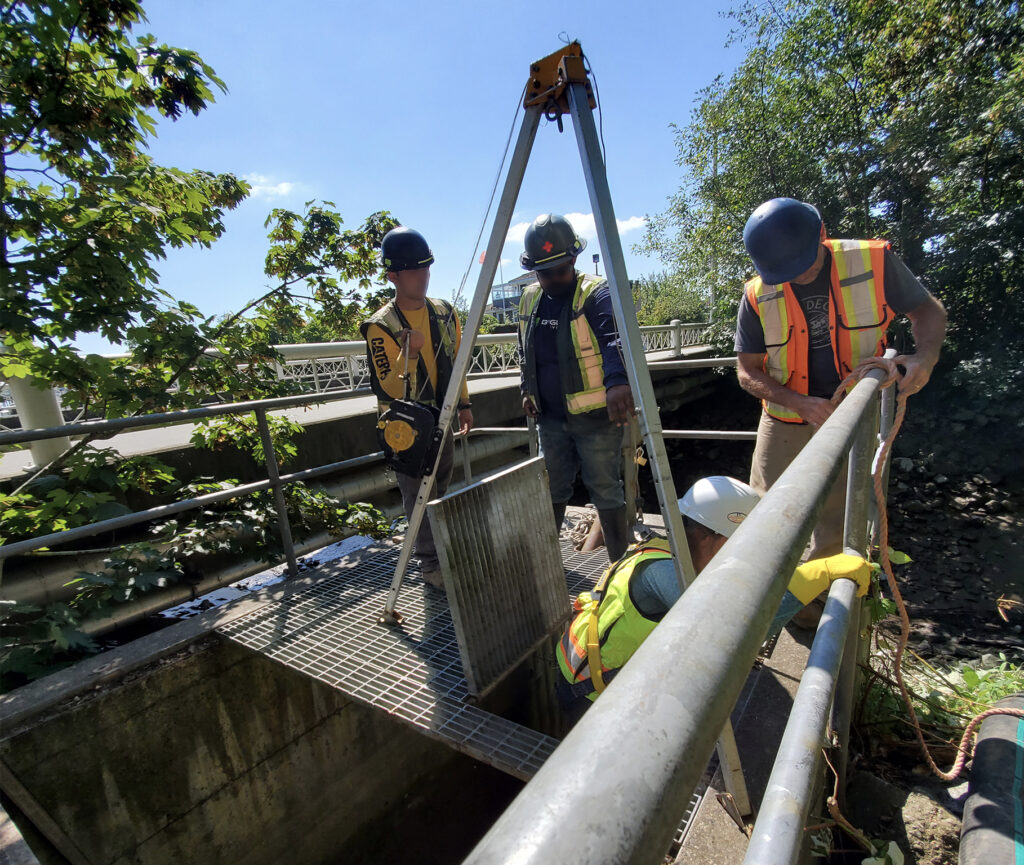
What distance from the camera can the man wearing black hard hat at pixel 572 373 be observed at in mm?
2604

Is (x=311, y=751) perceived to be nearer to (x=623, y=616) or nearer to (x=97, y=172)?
(x=623, y=616)

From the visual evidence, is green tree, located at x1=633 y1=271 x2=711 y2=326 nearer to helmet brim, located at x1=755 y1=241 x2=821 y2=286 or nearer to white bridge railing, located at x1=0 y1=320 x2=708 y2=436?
white bridge railing, located at x1=0 y1=320 x2=708 y2=436

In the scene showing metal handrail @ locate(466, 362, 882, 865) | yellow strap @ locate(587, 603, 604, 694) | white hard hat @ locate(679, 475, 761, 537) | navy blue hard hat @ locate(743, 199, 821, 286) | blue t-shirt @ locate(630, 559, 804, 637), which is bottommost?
yellow strap @ locate(587, 603, 604, 694)

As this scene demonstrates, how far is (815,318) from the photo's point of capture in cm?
245

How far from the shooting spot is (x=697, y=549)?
1973 millimetres

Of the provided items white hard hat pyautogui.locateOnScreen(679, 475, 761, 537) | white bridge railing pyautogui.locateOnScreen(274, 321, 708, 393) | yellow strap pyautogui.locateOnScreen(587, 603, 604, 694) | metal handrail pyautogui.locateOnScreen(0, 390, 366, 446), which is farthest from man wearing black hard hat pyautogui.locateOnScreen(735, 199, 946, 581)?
white bridge railing pyautogui.locateOnScreen(274, 321, 708, 393)

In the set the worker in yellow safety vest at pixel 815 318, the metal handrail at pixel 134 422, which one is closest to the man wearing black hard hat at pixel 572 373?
the worker in yellow safety vest at pixel 815 318

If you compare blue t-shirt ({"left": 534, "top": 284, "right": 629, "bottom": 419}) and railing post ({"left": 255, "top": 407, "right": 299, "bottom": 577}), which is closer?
blue t-shirt ({"left": 534, "top": 284, "right": 629, "bottom": 419})

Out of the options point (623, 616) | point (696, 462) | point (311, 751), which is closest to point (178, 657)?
point (311, 751)

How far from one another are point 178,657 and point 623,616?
2195 millimetres

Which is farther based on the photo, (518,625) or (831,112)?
(831,112)

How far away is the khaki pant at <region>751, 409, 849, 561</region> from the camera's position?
2416 millimetres

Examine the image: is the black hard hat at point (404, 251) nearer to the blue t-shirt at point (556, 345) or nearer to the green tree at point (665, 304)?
the blue t-shirt at point (556, 345)

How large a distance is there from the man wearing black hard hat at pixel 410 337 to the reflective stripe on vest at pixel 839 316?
5.05ft
